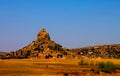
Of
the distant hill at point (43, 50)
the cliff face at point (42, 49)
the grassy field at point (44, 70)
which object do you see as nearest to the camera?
the grassy field at point (44, 70)

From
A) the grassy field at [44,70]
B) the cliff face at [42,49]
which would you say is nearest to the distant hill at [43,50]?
the cliff face at [42,49]

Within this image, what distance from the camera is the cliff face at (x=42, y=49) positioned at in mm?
176625

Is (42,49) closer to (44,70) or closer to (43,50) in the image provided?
(43,50)

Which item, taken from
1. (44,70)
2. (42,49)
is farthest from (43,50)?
(44,70)

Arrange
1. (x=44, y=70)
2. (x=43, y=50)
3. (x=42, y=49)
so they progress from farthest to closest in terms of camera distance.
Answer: (x=42, y=49) → (x=43, y=50) → (x=44, y=70)

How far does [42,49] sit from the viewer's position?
18088cm

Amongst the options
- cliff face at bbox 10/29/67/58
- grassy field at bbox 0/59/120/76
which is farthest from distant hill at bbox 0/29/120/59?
grassy field at bbox 0/59/120/76

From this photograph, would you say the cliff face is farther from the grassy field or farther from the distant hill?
the grassy field

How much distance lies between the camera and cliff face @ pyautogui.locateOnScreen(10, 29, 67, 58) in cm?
17662

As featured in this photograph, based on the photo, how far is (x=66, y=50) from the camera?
19788 cm

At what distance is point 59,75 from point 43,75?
122 inches

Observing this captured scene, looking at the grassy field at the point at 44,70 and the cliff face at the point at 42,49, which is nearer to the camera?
the grassy field at the point at 44,70

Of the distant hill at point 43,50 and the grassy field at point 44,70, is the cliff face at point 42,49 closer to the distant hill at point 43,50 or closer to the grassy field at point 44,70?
the distant hill at point 43,50

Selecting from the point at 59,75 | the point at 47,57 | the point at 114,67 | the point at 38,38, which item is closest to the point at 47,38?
the point at 38,38
